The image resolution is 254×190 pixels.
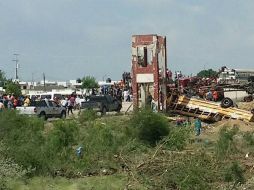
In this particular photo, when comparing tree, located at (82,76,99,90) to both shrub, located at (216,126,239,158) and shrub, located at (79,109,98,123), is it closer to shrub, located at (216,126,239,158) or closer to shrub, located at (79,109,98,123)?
shrub, located at (79,109,98,123)

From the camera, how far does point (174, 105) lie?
40.6 metres

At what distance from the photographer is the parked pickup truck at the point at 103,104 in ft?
149

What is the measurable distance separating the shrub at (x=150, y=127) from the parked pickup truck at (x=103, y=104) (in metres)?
19.1

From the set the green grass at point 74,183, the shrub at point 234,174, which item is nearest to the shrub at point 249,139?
the shrub at point 234,174

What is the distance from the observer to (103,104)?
4603cm

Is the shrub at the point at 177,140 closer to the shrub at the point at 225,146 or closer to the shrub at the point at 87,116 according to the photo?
the shrub at the point at 225,146

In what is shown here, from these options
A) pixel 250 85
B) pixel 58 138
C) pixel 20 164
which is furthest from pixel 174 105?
pixel 20 164

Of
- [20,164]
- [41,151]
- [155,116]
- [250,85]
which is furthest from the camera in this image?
[250,85]

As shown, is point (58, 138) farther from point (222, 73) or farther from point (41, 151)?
point (222, 73)

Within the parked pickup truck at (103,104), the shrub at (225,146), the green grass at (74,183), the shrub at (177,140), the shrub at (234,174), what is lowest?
the green grass at (74,183)

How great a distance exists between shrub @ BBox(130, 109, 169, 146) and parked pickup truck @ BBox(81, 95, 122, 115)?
1912 centimetres

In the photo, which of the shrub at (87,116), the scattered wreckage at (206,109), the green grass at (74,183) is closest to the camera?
the green grass at (74,183)

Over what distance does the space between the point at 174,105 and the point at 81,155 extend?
862 inches

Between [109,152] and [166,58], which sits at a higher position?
[166,58]
